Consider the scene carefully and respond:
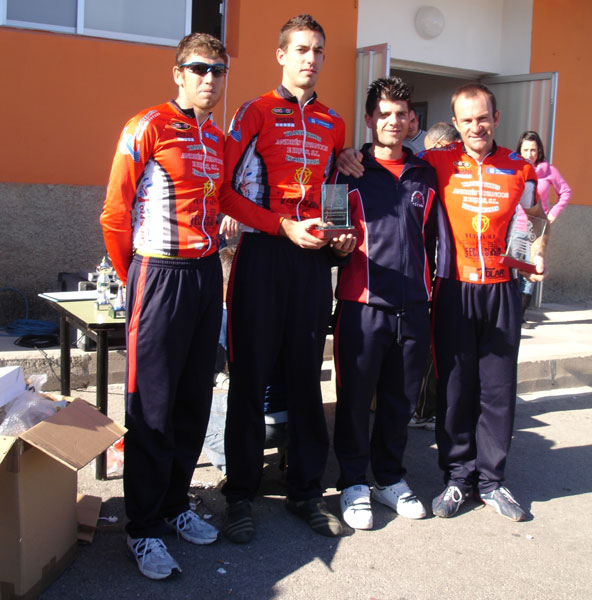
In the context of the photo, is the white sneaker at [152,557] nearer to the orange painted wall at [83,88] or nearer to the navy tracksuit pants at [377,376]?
the navy tracksuit pants at [377,376]

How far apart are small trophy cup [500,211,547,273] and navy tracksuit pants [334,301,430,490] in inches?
19.3

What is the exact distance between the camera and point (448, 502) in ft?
11.9

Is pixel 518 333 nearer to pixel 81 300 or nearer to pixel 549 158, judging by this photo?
pixel 81 300

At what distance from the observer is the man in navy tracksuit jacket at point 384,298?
344cm

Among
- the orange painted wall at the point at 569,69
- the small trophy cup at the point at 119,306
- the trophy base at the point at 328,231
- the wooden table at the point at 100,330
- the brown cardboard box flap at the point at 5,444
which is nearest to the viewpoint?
the brown cardboard box flap at the point at 5,444

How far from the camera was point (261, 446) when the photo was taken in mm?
3391

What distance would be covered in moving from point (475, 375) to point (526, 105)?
6223 mm

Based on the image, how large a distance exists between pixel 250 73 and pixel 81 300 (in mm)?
3895

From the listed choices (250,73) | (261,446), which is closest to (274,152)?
(261,446)

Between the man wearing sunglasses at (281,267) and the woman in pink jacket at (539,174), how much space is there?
3434 millimetres

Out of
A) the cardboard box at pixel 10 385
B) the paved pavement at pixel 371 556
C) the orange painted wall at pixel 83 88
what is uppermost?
the orange painted wall at pixel 83 88

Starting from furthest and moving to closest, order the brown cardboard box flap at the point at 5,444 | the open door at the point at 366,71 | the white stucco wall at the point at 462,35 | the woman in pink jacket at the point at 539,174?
1. the white stucco wall at the point at 462,35
2. the open door at the point at 366,71
3. the woman in pink jacket at the point at 539,174
4. the brown cardboard box flap at the point at 5,444

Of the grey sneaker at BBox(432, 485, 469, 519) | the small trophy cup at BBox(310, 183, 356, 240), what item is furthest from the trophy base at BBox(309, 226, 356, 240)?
the grey sneaker at BBox(432, 485, 469, 519)

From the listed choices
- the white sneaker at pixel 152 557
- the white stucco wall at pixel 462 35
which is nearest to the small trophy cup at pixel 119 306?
the white sneaker at pixel 152 557
